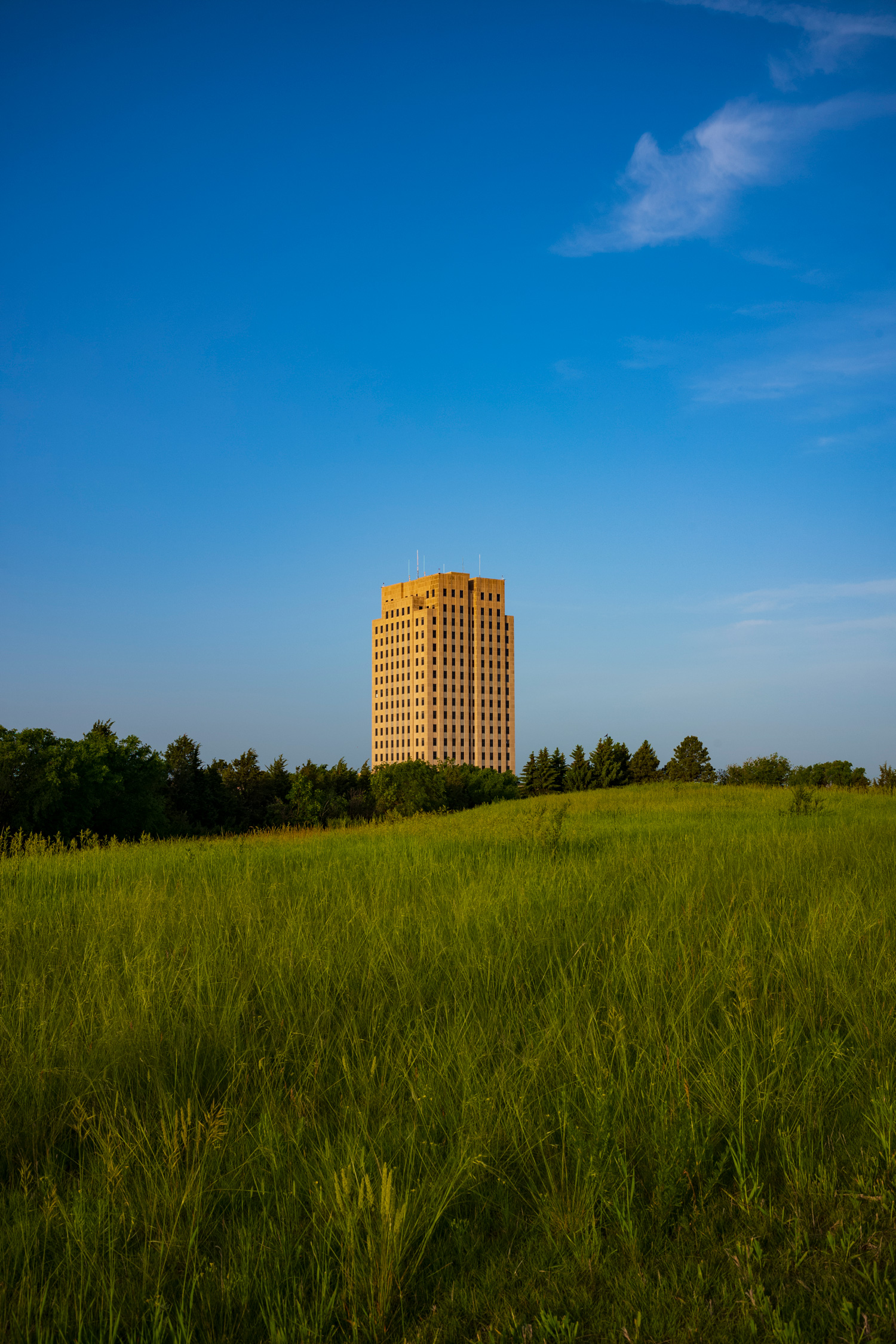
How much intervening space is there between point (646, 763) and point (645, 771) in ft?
5.19

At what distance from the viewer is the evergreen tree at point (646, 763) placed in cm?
6925

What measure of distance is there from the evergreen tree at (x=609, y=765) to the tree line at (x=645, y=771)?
0.16ft

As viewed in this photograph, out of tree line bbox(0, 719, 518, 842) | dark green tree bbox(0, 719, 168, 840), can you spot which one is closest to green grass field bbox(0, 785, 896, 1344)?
tree line bbox(0, 719, 518, 842)

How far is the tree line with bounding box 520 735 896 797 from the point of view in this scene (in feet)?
206

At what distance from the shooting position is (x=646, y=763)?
Result: 7131 centimetres

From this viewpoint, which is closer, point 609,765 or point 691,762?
point 609,765

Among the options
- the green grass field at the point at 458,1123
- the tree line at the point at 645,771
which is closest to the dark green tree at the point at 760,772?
the tree line at the point at 645,771

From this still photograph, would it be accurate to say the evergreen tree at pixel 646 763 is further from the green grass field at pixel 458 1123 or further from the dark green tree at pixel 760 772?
the green grass field at pixel 458 1123

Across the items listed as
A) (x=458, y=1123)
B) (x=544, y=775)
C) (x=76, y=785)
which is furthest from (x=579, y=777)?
(x=458, y=1123)

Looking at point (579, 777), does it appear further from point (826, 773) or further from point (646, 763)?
point (826, 773)

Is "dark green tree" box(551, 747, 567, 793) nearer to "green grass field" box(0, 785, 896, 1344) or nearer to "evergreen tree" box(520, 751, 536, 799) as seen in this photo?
"evergreen tree" box(520, 751, 536, 799)

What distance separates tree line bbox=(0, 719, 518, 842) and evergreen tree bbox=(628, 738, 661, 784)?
53.0 feet

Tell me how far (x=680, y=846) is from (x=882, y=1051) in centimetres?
726

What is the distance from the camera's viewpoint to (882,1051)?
12.4 feet
